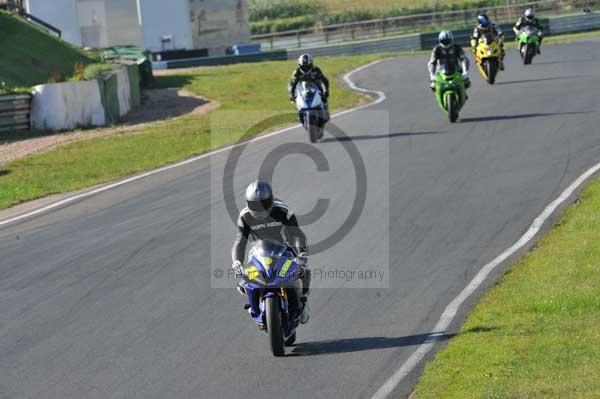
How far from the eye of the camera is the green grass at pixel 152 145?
19875 millimetres

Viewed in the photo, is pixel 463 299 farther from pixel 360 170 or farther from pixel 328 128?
pixel 328 128

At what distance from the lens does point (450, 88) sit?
21.8 meters

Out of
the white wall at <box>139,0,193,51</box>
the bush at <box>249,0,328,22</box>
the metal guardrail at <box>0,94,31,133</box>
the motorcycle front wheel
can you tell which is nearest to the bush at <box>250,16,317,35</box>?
the bush at <box>249,0,328,22</box>

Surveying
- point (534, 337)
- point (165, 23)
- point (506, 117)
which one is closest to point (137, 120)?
point (506, 117)

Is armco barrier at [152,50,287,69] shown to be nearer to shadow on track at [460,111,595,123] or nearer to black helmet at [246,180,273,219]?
shadow on track at [460,111,595,123]

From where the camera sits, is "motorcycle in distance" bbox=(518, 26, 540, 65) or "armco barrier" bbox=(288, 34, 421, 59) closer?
"motorcycle in distance" bbox=(518, 26, 540, 65)

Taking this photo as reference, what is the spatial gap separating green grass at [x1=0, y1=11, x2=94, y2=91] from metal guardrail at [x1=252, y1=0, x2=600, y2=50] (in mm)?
20673

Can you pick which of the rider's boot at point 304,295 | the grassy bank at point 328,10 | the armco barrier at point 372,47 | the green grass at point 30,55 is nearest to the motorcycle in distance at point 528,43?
the armco barrier at point 372,47

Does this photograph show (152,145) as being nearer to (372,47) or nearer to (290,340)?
(290,340)

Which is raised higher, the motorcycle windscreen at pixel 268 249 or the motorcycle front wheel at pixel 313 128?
the motorcycle windscreen at pixel 268 249

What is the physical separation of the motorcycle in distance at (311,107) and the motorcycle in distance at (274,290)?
11918 millimetres

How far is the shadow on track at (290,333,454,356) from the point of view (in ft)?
29.5

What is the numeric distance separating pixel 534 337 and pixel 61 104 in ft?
66.3

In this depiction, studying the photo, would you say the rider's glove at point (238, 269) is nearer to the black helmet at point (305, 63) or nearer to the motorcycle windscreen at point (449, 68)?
the black helmet at point (305, 63)
